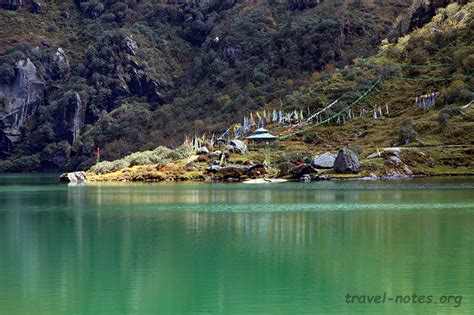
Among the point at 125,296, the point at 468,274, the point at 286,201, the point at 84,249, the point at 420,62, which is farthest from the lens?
the point at 420,62

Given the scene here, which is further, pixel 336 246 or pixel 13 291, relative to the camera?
pixel 336 246

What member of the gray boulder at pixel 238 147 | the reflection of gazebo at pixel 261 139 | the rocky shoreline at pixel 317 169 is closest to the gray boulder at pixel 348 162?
the rocky shoreline at pixel 317 169

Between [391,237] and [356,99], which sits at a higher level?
[356,99]

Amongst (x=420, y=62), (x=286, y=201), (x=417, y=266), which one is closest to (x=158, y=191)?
(x=286, y=201)

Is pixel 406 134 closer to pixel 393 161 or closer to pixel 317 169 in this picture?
pixel 393 161

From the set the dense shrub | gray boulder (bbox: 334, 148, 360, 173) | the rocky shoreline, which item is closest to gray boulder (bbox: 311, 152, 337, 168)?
the rocky shoreline

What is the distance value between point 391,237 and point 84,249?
1492 cm

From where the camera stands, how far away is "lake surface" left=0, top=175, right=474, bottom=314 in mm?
25938

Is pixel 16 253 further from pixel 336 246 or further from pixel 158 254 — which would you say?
pixel 336 246

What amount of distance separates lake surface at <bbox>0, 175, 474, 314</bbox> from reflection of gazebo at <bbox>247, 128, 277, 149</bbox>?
47832 millimetres

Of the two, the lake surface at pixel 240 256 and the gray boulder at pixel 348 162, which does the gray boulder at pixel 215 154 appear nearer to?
the gray boulder at pixel 348 162

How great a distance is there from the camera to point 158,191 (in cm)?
7931

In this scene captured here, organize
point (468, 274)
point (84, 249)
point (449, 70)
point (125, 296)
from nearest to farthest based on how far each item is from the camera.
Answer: point (125, 296) → point (468, 274) → point (84, 249) → point (449, 70)

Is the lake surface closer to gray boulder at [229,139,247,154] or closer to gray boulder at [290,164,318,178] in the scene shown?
gray boulder at [290,164,318,178]
